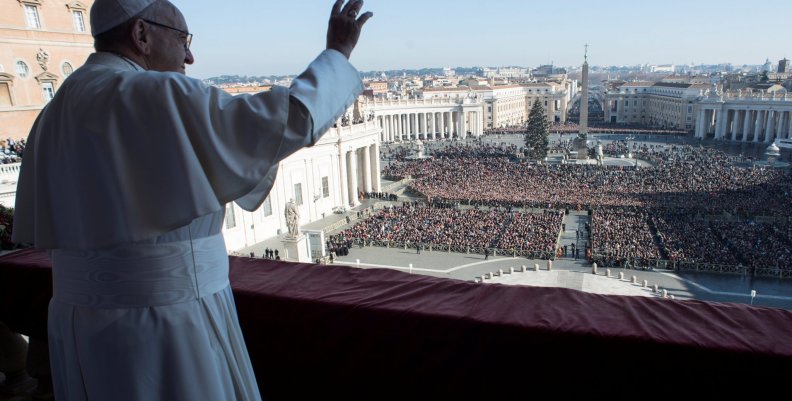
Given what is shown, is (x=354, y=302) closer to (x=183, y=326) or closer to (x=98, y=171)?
(x=183, y=326)

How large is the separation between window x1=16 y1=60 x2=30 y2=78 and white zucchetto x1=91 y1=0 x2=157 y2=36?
754 inches

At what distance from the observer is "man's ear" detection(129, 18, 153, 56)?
1548mm

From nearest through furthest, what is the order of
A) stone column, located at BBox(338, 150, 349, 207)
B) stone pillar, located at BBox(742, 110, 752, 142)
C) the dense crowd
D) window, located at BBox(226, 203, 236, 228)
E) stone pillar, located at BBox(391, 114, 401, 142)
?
window, located at BBox(226, 203, 236, 228) < the dense crowd < stone column, located at BBox(338, 150, 349, 207) < stone pillar, located at BBox(742, 110, 752, 142) < stone pillar, located at BBox(391, 114, 401, 142)

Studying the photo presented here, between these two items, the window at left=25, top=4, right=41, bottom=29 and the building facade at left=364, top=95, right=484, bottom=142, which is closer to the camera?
the window at left=25, top=4, right=41, bottom=29

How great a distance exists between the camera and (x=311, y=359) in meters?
2.43

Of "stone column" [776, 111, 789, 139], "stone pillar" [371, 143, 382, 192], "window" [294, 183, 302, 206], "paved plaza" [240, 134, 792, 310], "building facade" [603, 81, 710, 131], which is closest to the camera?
"paved plaza" [240, 134, 792, 310]

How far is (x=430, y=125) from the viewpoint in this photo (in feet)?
230

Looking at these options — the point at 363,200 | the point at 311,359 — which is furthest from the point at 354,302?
the point at 363,200

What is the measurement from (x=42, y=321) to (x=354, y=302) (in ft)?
6.27

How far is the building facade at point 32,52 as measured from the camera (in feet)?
53.9

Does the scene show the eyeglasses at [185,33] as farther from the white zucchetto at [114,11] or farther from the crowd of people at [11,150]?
the crowd of people at [11,150]

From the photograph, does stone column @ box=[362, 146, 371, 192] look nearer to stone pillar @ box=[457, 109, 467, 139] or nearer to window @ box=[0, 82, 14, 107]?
window @ box=[0, 82, 14, 107]

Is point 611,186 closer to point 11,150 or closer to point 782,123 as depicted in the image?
point 11,150

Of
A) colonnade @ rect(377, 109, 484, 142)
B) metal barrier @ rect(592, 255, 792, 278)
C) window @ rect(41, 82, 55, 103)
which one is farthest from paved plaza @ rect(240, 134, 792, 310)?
colonnade @ rect(377, 109, 484, 142)
